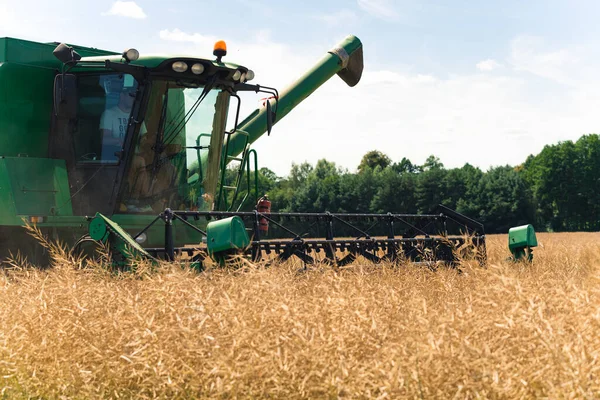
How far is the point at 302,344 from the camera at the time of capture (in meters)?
2.45

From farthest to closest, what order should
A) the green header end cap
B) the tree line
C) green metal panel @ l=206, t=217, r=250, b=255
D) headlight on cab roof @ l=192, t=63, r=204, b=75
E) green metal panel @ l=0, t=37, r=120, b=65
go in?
the tree line → green metal panel @ l=0, t=37, r=120, b=65 → headlight on cab roof @ l=192, t=63, r=204, b=75 → the green header end cap → green metal panel @ l=206, t=217, r=250, b=255

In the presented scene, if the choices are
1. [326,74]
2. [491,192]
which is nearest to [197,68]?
[326,74]

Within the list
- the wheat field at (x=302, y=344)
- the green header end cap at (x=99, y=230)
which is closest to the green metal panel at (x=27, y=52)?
the green header end cap at (x=99, y=230)

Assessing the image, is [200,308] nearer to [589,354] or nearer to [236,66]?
[589,354]

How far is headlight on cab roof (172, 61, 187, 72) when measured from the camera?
18.0 ft

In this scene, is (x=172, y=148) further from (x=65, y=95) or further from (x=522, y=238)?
(x=522, y=238)

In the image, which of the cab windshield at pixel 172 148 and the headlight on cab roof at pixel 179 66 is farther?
the cab windshield at pixel 172 148

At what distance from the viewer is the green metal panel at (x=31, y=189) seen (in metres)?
5.49

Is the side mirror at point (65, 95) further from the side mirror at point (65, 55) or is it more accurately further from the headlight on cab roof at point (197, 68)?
the headlight on cab roof at point (197, 68)

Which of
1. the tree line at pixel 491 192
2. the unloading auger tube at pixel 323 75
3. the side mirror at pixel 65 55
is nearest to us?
the side mirror at pixel 65 55

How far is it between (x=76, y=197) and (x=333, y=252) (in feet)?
7.55

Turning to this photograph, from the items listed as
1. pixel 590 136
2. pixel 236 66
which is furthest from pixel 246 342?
pixel 590 136

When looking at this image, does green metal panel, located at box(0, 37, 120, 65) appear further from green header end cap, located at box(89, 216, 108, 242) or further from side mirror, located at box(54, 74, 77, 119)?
green header end cap, located at box(89, 216, 108, 242)

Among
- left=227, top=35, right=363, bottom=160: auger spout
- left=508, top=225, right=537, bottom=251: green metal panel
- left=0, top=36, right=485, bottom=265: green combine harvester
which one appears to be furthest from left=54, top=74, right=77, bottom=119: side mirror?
left=508, top=225, right=537, bottom=251: green metal panel
